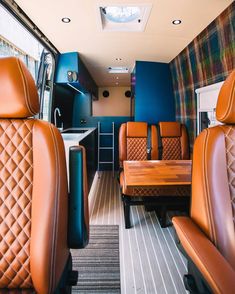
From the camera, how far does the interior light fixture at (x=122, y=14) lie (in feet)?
7.62

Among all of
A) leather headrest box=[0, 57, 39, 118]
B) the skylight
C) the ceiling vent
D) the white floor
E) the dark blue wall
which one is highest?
the skylight

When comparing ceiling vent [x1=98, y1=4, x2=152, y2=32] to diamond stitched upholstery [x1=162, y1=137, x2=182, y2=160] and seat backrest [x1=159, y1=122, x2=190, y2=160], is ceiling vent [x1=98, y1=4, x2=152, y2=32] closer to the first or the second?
seat backrest [x1=159, y1=122, x2=190, y2=160]

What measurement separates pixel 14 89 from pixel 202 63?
238cm

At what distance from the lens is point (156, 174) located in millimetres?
1940

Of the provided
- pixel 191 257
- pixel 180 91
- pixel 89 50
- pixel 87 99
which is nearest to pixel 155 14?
pixel 89 50

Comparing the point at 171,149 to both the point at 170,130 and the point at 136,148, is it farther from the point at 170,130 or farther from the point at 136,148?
the point at 136,148

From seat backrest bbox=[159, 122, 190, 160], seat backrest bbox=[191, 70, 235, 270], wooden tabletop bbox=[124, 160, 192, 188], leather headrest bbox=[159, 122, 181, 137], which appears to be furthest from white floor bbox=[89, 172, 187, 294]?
leather headrest bbox=[159, 122, 181, 137]

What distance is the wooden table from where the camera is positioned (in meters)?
1.69

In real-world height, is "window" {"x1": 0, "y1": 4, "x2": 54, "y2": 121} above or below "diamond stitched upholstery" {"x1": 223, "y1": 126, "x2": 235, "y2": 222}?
above

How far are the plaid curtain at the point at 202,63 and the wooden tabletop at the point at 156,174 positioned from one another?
103 cm

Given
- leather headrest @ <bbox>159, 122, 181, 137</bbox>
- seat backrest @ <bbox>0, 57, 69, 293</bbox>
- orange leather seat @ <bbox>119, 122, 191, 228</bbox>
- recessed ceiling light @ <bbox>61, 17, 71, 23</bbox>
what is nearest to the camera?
seat backrest @ <bbox>0, 57, 69, 293</bbox>

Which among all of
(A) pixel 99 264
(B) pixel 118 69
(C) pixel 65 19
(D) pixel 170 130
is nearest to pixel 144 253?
(A) pixel 99 264

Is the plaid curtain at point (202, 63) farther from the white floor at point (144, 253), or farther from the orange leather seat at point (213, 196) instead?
the white floor at point (144, 253)

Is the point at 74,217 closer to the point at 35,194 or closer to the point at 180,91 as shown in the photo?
the point at 35,194
